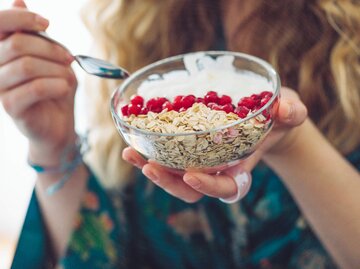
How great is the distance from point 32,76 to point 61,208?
375 millimetres

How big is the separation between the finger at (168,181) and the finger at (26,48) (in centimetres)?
24

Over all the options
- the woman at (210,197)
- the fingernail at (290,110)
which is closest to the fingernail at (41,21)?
the woman at (210,197)

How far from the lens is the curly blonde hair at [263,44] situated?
944mm

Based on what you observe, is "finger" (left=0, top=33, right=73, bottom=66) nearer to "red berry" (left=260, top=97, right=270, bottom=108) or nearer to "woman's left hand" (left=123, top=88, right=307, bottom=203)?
"woman's left hand" (left=123, top=88, right=307, bottom=203)

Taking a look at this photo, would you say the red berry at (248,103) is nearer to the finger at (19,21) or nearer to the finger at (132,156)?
the finger at (132,156)

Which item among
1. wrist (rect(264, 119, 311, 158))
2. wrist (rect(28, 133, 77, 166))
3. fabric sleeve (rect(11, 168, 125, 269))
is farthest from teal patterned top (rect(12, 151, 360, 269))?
wrist (rect(264, 119, 311, 158))

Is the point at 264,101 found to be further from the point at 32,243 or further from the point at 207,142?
the point at 32,243

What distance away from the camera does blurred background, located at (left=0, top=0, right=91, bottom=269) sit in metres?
1.38

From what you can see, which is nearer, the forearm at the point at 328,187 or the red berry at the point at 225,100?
the red berry at the point at 225,100

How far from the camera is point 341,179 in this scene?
32.6 inches

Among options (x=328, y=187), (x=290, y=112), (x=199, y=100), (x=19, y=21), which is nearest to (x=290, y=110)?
(x=290, y=112)

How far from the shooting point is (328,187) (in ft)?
2.72

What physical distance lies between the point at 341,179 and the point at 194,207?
340mm

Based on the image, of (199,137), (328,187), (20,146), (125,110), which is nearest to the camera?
(199,137)
